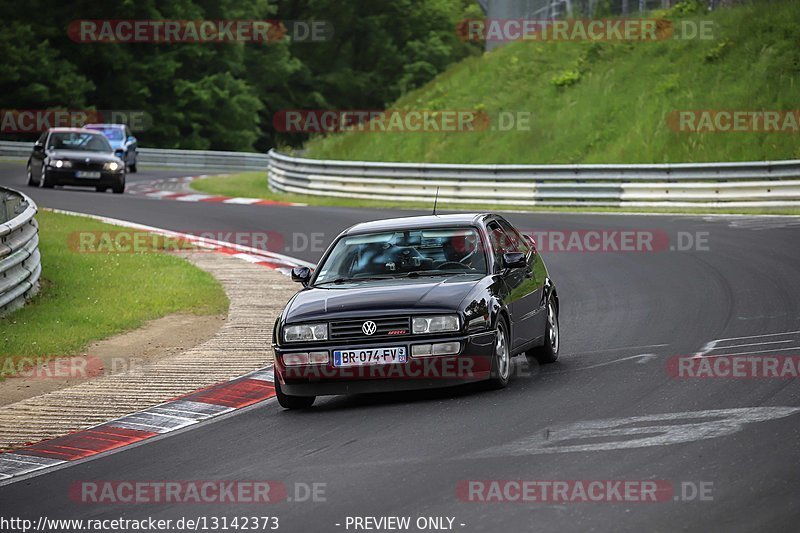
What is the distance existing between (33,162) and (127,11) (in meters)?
30.0

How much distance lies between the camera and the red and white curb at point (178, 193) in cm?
3310

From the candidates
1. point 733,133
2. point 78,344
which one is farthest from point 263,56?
point 78,344

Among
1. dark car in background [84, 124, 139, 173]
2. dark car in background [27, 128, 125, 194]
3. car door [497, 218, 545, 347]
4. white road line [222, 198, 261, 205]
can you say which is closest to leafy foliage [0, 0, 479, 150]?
dark car in background [84, 124, 139, 173]

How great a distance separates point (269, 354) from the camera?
12.9 m

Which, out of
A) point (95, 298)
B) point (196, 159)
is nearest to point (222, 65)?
point (196, 159)

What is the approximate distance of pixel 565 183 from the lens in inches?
1171

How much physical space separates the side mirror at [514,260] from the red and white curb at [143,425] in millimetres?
2158

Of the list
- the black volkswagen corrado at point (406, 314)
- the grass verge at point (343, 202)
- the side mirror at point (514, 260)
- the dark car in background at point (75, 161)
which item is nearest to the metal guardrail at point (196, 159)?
the grass verge at point (343, 202)

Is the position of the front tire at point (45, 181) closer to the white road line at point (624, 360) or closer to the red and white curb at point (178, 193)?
the red and white curb at point (178, 193)

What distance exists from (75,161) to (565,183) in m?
12.2

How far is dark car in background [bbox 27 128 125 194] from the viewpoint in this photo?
33.8m

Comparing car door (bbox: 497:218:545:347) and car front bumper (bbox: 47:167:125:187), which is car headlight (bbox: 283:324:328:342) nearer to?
car door (bbox: 497:218:545:347)

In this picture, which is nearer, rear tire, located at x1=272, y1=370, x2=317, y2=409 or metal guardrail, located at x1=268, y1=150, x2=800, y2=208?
rear tire, located at x1=272, y1=370, x2=317, y2=409

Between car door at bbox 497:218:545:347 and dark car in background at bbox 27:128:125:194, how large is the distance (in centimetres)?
2341
